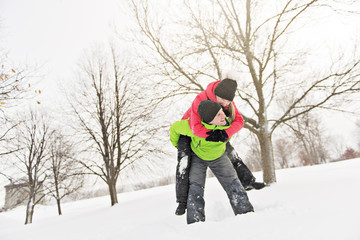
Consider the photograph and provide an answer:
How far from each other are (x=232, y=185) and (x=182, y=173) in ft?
2.13

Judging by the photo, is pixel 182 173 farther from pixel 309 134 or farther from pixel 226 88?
pixel 309 134

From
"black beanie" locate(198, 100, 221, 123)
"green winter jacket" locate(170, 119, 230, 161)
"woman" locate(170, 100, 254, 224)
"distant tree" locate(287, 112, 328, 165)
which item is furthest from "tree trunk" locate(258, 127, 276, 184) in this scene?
"black beanie" locate(198, 100, 221, 123)

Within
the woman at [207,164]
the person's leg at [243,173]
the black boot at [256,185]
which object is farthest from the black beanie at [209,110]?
the black boot at [256,185]

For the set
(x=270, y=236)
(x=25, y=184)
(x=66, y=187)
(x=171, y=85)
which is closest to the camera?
(x=270, y=236)

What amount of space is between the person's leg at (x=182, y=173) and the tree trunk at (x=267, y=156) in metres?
4.43

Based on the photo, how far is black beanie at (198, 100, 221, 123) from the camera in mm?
1818

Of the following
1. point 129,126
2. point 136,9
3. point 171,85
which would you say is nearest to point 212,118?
point 171,85

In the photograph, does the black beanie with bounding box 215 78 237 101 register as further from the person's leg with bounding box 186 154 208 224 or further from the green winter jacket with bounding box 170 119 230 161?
the person's leg with bounding box 186 154 208 224

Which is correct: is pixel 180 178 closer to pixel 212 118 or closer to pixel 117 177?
pixel 212 118

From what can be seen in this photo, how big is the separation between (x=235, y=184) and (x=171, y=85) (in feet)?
15.6

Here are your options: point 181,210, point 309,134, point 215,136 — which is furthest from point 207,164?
point 309,134

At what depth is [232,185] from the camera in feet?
7.56

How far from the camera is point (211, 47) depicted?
5.42 meters

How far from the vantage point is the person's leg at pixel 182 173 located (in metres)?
2.21
